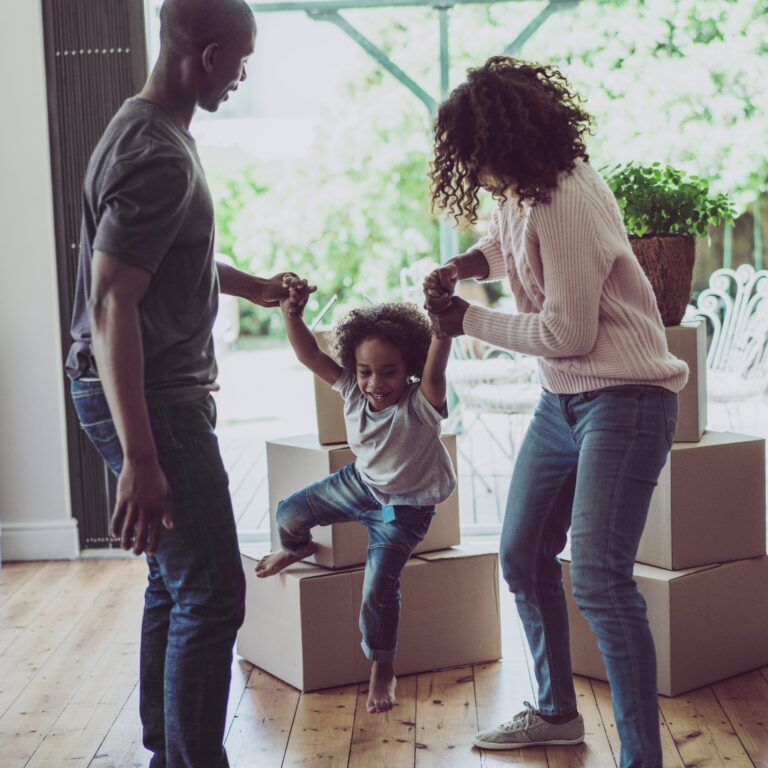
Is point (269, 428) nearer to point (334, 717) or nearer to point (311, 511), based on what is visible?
point (311, 511)

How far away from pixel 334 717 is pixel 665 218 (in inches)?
54.9

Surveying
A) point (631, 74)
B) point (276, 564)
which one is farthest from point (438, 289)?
point (631, 74)

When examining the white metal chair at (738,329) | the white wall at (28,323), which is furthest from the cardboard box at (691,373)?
the white wall at (28,323)

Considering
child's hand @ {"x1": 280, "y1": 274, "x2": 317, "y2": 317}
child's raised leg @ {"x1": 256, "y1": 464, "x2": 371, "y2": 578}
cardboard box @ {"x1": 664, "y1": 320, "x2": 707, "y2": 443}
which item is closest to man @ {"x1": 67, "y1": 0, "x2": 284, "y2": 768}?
child's hand @ {"x1": 280, "y1": 274, "x2": 317, "y2": 317}

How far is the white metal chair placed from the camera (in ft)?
14.0

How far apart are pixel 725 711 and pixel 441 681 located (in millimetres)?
673

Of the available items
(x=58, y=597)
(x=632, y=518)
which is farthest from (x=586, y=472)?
(x=58, y=597)

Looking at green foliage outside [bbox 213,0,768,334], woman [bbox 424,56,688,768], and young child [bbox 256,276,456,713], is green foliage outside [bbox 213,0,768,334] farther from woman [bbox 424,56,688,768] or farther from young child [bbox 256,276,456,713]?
woman [bbox 424,56,688,768]

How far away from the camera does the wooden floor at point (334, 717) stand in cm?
218

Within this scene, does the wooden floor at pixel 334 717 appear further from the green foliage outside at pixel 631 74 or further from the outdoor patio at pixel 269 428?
the green foliage outside at pixel 631 74

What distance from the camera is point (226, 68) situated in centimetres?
161

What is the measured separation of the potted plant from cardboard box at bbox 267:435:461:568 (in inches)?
25.6

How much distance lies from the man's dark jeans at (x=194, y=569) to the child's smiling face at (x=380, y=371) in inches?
28.2

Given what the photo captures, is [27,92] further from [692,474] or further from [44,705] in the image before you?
[692,474]
